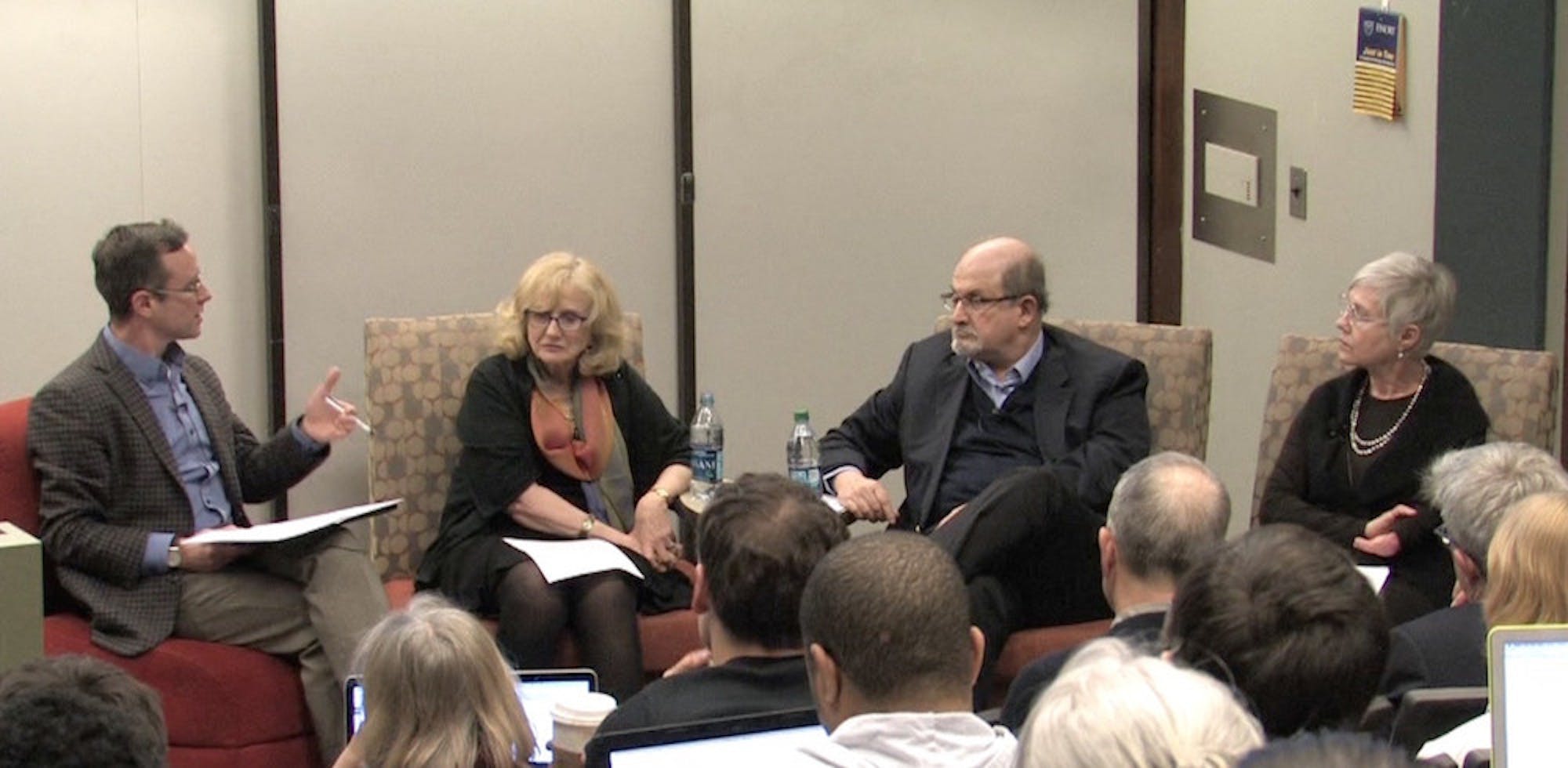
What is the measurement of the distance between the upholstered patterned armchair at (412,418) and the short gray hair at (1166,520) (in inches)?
83.3

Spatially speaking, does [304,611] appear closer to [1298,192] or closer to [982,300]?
[982,300]

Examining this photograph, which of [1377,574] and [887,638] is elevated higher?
[887,638]

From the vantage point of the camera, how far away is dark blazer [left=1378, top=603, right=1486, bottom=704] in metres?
3.17

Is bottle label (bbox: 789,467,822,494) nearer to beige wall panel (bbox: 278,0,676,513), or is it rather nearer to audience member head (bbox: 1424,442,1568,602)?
beige wall panel (bbox: 278,0,676,513)

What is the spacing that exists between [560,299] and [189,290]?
31.9 inches

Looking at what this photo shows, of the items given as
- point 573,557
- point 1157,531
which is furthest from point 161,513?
point 1157,531

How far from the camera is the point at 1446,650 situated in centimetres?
327

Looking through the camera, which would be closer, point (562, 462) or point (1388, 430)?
point (1388, 430)

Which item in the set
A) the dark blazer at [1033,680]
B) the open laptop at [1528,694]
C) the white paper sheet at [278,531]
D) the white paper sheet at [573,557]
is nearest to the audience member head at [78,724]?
the dark blazer at [1033,680]

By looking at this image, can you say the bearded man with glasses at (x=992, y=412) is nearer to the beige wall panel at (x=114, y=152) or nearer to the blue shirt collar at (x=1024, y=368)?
the blue shirt collar at (x=1024, y=368)

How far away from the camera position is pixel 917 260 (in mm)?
6234

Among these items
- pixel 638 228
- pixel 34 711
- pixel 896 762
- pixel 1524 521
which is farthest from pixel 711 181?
pixel 34 711

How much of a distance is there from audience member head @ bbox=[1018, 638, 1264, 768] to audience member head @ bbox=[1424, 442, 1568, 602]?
187 centimetres

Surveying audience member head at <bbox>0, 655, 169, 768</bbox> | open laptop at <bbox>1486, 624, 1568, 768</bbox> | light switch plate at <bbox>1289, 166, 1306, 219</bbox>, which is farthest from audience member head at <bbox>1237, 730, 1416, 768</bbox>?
light switch plate at <bbox>1289, 166, 1306, 219</bbox>
